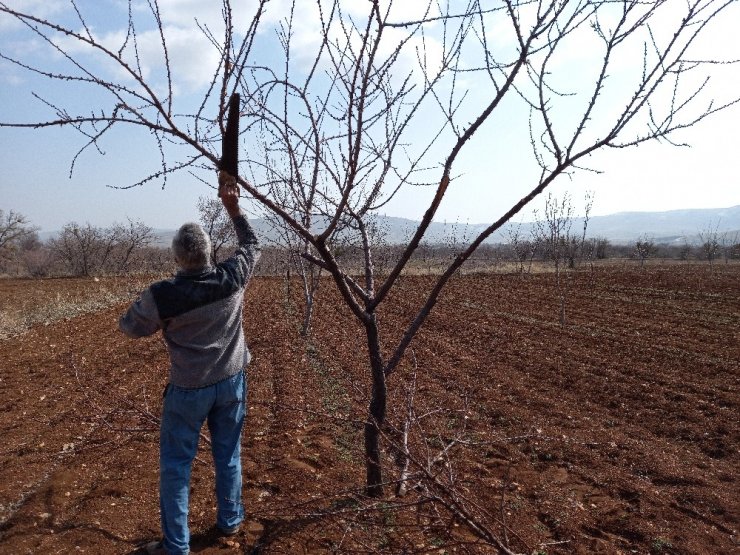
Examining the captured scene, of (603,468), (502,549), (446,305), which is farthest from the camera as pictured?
(446,305)

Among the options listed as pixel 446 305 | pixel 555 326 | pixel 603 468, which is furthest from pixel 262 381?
Result: pixel 446 305

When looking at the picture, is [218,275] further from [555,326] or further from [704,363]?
[555,326]

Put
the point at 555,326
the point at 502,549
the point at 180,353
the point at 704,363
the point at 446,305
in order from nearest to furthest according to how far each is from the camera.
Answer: the point at 502,549, the point at 180,353, the point at 704,363, the point at 555,326, the point at 446,305

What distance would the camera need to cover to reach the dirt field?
299 centimetres

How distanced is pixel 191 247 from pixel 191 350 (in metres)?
0.55

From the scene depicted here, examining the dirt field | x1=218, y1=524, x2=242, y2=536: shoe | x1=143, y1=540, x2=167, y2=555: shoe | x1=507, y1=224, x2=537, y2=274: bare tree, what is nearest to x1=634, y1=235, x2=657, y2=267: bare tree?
x1=507, y1=224, x2=537, y2=274: bare tree

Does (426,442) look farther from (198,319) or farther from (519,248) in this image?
(519,248)

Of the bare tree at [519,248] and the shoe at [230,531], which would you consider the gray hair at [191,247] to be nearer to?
the shoe at [230,531]

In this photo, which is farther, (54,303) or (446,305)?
(54,303)

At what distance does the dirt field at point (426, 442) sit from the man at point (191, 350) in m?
0.30

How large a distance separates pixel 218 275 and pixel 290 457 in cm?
220

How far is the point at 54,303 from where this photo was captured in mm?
17703

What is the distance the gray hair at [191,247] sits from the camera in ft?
8.57

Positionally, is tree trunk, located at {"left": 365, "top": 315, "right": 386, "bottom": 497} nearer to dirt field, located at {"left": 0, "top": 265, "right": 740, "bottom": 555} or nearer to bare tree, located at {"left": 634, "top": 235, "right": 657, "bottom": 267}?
dirt field, located at {"left": 0, "top": 265, "right": 740, "bottom": 555}
